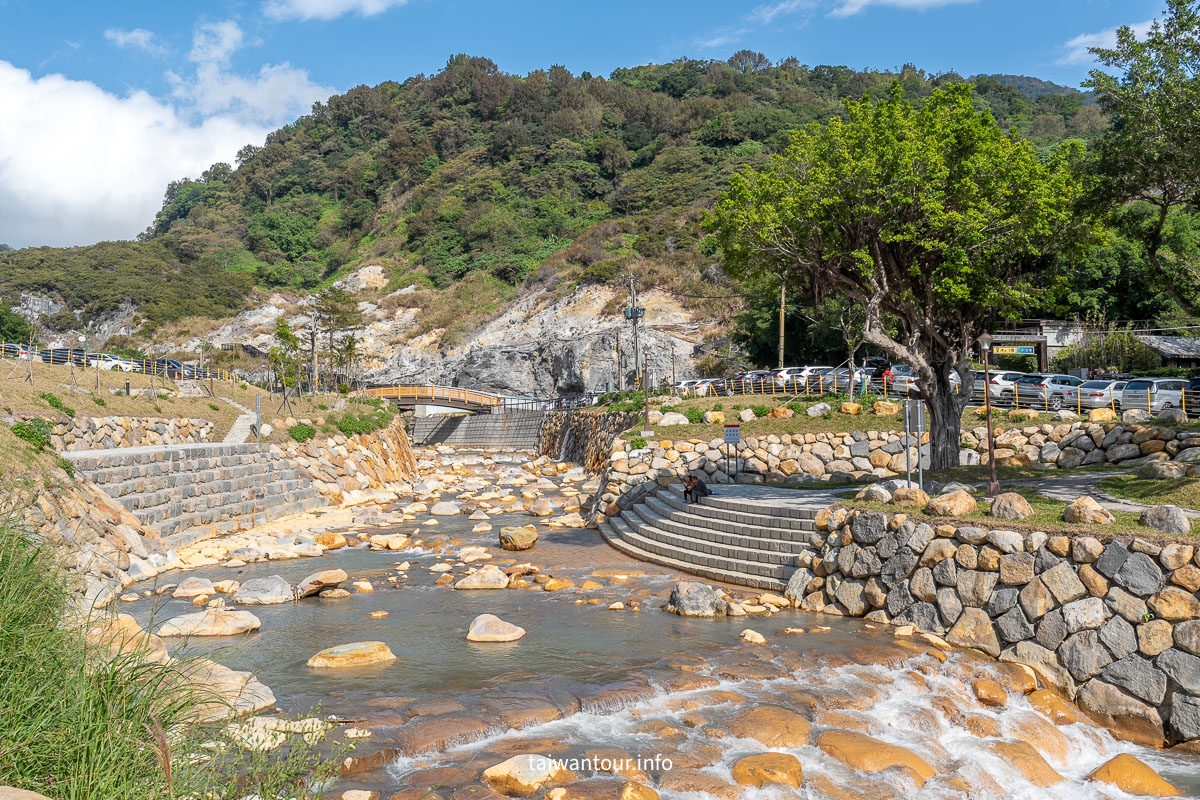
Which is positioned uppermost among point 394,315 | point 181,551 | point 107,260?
point 107,260

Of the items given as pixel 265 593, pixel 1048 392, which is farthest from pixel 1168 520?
pixel 1048 392

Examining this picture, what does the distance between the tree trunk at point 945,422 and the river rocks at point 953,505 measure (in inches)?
250

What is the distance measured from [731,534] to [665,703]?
291 inches

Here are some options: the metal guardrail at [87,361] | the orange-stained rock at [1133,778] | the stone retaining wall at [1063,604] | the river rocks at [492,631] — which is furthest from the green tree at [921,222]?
the metal guardrail at [87,361]

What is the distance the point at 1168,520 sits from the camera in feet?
30.5

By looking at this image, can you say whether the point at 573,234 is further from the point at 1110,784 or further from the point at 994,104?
the point at 1110,784

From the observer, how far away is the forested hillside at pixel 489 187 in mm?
Result: 82250

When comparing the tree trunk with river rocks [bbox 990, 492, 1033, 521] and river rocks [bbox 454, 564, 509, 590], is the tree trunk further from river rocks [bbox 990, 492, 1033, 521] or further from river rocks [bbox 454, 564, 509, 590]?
river rocks [bbox 454, 564, 509, 590]

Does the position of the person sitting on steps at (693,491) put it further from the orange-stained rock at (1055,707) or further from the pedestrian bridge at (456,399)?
the pedestrian bridge at (456,399)

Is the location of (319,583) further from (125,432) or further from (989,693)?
(125,432)

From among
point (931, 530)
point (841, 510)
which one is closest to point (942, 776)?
point (931, 530)

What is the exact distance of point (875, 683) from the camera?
28.3 feet

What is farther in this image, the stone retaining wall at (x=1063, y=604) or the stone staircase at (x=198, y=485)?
the stone staircase at (x=198, y=485)

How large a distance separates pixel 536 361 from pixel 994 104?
3739 inches
